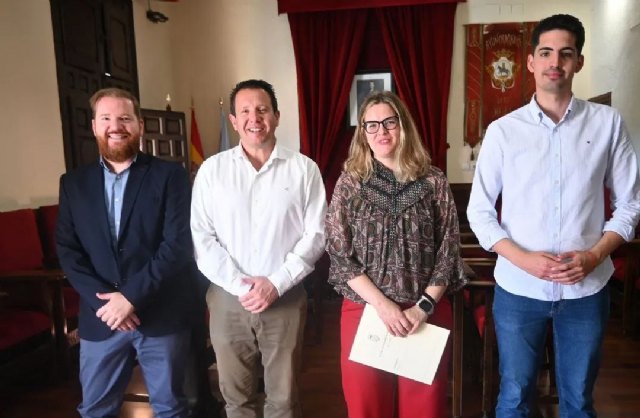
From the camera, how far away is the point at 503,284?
1.47 meters

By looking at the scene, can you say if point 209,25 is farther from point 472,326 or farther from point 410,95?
point 472,326

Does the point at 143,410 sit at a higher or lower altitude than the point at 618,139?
lower

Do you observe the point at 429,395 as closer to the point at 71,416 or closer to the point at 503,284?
the point at 503,284

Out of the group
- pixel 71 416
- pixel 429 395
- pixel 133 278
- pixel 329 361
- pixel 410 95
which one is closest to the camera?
pixel 429 395

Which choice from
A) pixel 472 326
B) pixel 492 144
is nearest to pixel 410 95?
pixel 472 326

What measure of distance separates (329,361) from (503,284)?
5.45ft

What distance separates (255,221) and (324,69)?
3.34m

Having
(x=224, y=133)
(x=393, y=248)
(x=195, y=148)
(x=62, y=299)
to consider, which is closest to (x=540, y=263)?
(x=393, y=248)

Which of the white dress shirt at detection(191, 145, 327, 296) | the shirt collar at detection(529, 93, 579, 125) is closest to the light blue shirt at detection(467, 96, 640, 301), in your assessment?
the shirt collar at detection(529, 93, 579, 125)

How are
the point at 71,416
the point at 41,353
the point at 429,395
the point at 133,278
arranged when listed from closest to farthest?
1. the point at 429,395
2. the point at 133,278
3. the point at 71,416
4. the point at 41,353

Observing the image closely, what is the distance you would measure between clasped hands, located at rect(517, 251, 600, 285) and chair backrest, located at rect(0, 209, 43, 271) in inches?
112

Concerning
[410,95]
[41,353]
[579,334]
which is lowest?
[41,353]

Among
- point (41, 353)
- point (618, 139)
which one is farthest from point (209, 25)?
point (618, 139)

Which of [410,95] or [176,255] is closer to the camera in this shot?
[176,255]
